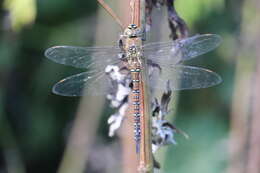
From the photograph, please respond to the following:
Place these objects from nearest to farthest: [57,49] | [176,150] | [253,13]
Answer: [57,49] < [253,13] < [176,150]

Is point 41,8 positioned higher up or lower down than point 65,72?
higher up

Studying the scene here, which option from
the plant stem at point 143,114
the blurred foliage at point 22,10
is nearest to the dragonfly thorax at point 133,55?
the plant stem at point 143,114

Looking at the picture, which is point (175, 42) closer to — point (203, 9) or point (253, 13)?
point (203, 9)

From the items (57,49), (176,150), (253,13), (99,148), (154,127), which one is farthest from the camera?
(99,148)

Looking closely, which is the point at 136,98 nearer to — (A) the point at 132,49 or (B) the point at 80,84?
(A) the point at 132,49

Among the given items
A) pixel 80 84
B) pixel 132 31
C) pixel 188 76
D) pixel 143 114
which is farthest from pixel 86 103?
pixel 143 114

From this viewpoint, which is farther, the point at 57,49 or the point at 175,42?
the point at 57,49

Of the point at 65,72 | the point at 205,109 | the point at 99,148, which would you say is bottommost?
the point at 99,148

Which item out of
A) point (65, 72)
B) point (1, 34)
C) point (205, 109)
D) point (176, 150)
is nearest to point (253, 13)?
point (205, 109)

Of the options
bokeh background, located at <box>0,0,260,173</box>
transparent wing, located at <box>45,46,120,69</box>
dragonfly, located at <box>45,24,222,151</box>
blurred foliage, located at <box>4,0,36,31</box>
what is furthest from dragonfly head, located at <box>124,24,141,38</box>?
bokeh background, located at <box>0,0,260,173</box>
